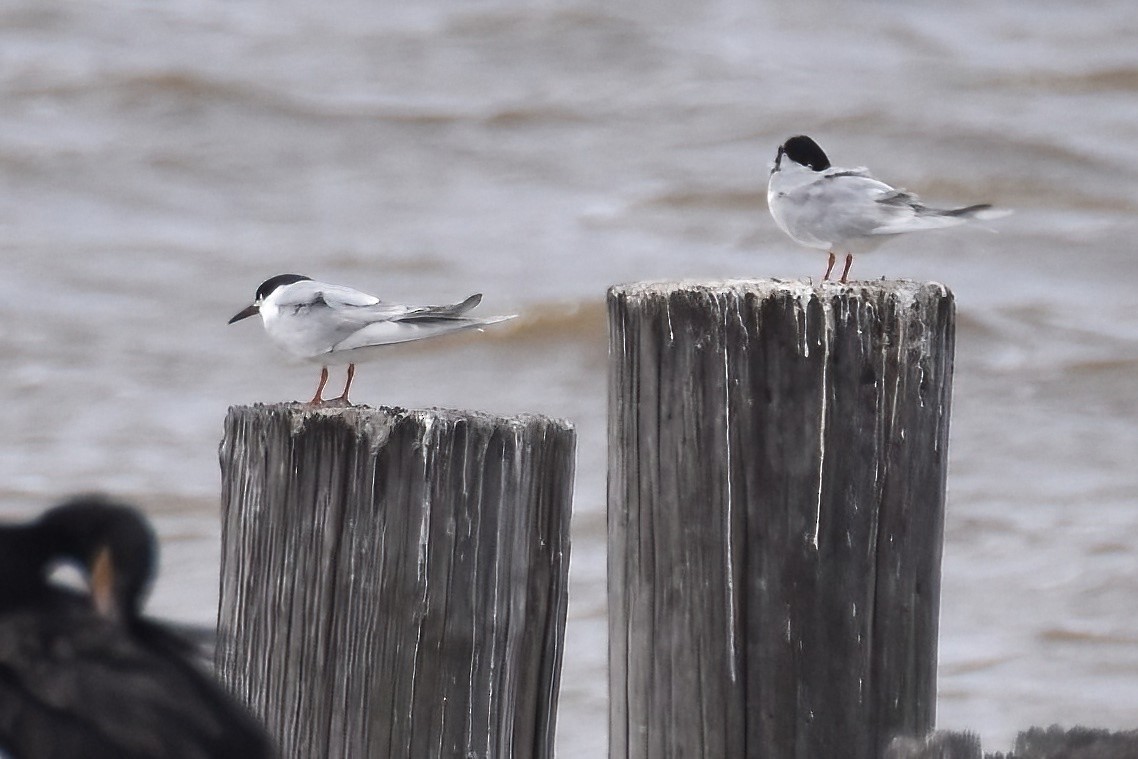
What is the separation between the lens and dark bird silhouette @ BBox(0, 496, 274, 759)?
2400 millimetres

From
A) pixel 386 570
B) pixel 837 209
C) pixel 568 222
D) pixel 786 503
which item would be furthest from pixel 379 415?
pixel 568 222

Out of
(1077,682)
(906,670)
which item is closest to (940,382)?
(906,670)

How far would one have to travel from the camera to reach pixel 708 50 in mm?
15234

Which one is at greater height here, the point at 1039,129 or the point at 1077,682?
the point at 1039,129

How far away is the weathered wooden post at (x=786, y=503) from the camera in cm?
311

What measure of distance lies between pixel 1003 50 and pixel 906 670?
42.4 feet

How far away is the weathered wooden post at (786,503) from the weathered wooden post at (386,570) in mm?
286

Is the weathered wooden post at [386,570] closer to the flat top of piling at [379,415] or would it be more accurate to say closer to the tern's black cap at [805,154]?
the flat top of piling at [379,415]

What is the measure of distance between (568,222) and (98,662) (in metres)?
10.4

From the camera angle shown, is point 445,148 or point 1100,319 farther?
point 445,148

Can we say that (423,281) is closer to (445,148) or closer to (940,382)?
(445,148)

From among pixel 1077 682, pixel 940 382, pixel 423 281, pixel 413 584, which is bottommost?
pixel 1077 682

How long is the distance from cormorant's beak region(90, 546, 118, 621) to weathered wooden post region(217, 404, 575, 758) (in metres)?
0.40

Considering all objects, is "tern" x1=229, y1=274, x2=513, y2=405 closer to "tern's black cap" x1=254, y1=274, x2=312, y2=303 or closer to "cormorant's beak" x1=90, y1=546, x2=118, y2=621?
"tern's black cap" x1=254, y1=274, x2=312, y2=303
